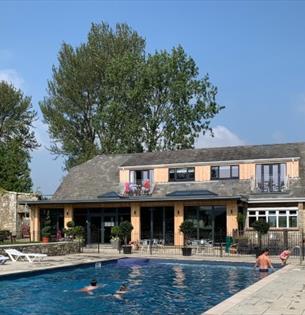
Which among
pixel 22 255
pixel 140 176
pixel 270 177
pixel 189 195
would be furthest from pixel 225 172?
pixel 22 255

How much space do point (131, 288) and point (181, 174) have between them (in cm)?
1940

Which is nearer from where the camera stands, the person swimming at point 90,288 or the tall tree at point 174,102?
the person swimming at point 90,288

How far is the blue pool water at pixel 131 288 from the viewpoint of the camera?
50.5 ft

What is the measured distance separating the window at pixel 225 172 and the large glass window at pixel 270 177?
1478mm

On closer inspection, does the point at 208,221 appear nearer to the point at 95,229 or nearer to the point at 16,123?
the point at 95,229

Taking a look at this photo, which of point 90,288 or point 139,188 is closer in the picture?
point 90,288

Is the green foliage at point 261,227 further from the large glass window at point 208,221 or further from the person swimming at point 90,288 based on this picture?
the person swimming at point 90,288

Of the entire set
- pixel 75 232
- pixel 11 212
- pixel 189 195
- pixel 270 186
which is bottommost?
pixel 75 232

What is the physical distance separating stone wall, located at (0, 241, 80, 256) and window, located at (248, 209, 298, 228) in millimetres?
11051

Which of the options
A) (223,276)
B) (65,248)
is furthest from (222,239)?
(223,276)

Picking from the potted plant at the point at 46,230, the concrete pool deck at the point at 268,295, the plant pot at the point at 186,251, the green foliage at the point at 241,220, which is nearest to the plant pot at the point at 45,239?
the potted plant at the point at 46,230

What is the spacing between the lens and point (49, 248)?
2859 cm

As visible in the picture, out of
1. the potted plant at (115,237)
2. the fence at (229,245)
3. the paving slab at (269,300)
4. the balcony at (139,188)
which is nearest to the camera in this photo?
the paving slab at (269,300)

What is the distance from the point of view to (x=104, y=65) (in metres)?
52.4
